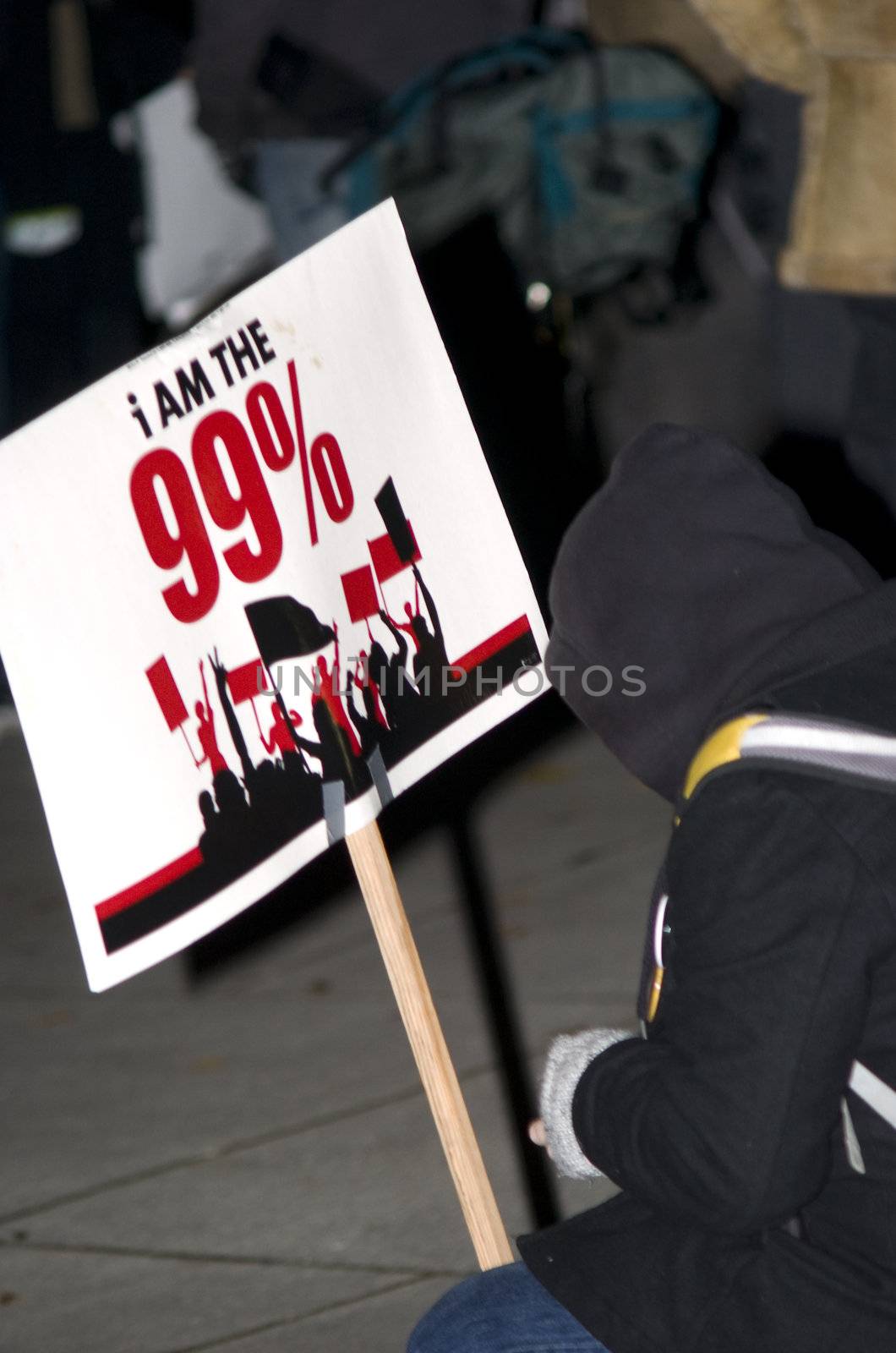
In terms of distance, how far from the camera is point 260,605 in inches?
88.7

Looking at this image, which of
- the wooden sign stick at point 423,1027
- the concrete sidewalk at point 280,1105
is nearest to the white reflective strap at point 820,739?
the wooden sign stick at point 423,1027

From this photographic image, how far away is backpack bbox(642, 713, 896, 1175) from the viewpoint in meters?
1.67

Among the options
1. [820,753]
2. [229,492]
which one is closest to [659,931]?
[820,753]

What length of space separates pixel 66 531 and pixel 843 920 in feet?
3.25

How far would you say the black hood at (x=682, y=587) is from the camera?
72.1 inches

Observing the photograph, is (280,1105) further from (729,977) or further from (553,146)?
(553,146)

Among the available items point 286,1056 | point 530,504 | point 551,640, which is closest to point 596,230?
point 530,504

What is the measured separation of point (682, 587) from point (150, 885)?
2.40 ft

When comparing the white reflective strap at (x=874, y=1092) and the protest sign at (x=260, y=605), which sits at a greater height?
the protest sign at (x=260, y=605)

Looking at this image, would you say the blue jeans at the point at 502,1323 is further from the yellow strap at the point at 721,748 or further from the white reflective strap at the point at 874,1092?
the yellow strap at the point at 721,748

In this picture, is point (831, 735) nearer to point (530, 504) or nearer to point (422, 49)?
point (422, 49)

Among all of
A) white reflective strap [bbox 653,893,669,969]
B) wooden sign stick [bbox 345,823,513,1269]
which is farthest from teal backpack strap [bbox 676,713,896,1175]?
wooden sign stick [bbox 345,823,513,1269]

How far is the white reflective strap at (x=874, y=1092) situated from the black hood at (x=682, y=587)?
38 centimetres

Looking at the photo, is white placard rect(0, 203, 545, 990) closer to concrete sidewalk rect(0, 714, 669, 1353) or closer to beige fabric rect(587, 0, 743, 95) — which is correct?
concrete sidewalk rect(0, 714, 669, 1353)
